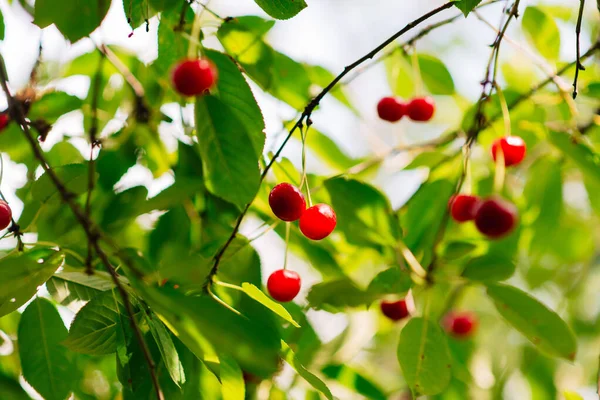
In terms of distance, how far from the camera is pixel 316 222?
56.1 inches

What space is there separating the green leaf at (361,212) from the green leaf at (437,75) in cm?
65

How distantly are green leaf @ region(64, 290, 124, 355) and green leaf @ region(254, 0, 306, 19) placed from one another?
630 millimetres

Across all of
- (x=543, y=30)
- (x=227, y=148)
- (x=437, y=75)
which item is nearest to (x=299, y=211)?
(x=227, y=148)

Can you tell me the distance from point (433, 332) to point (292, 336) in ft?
1.57

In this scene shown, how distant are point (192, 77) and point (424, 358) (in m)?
0.83

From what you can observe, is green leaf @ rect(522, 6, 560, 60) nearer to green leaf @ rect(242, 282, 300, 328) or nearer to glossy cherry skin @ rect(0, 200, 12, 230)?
green leaf @ rect(242, 282, 300, 328)

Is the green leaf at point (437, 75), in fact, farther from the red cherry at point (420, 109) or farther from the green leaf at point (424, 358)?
the green leaf at point (424, 358)

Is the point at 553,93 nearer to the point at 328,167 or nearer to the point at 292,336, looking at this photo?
the point at 328,167

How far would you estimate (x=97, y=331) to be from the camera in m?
1.23

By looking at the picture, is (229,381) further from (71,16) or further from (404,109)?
(404,109)

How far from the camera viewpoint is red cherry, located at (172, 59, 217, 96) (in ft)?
4.09

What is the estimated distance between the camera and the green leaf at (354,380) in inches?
77.9

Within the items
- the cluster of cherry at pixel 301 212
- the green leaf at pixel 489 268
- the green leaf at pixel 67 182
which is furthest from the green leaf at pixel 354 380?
the green leaf at pixel 67 182

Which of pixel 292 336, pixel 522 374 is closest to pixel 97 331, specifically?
pixel 292 336
